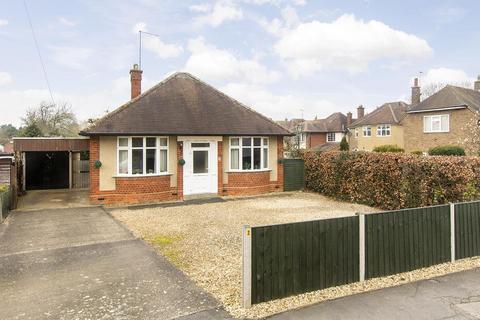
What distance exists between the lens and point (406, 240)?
22.3 ft

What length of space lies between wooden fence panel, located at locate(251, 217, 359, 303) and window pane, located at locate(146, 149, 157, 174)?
10.9m

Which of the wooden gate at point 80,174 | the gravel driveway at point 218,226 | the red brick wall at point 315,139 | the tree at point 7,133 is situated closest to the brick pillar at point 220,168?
the gravel driveway at point 218,226

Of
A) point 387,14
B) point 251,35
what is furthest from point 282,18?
point 387,14

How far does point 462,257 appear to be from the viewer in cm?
753

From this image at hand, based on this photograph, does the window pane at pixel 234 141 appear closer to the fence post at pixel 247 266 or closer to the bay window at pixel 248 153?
the bay window at pixel 248 153

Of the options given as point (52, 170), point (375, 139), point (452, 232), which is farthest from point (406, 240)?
point (375, 139)

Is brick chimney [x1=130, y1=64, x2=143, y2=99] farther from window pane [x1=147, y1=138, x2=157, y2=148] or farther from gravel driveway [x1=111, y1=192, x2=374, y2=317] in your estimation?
gravel driveway [x1=111, y1=192, x2=374, y2=317]

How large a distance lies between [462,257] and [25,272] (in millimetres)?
9266

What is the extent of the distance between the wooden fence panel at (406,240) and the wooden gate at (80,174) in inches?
730

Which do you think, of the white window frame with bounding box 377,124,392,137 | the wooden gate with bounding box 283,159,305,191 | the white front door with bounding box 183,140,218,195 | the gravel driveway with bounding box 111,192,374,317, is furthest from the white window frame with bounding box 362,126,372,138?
the white front door with bounding box 183,140,218,195

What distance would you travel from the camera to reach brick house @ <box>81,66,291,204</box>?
48.2 feet

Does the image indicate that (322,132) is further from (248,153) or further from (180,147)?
(180,147)

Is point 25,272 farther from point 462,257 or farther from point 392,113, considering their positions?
point 392,113

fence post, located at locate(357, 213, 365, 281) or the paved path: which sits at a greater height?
fence post, located at locate(357, 213, 365, 281)
